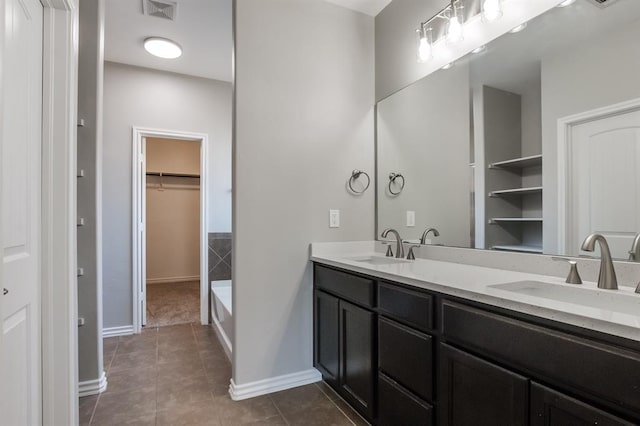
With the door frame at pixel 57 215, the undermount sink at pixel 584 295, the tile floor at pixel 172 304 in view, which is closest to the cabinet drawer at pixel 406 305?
the undermount sink at pixel 584 295

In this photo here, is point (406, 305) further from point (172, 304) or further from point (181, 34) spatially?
point (172, 304)

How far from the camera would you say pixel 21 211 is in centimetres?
122

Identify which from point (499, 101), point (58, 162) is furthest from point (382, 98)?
point (58, 162)

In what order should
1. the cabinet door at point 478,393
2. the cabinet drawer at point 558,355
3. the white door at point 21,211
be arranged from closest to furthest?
the cabinet drawer at point 558,355 → the cabinet door at point 478,393 → the white door at point 21,211

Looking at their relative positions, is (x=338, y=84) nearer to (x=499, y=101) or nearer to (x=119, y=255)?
(x=499, y=101)

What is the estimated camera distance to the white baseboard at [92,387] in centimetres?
204

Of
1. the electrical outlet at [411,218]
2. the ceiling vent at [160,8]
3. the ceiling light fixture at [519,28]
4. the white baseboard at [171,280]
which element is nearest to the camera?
the ceiling light fixture at [519,28]

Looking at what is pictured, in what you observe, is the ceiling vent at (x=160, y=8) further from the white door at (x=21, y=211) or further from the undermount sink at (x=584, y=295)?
the undermount sink at (x=584, y=295)

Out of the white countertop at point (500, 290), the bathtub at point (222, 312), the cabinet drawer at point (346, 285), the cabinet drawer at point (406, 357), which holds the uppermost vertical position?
the white countertop at point (500, 290)

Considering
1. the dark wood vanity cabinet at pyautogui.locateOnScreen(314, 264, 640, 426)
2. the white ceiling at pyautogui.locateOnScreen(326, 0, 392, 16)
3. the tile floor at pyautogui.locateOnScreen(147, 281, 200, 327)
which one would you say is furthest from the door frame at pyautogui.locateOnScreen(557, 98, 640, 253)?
the tile floor at pyautogui.locateOnScreen(147, 281, 200, 327)

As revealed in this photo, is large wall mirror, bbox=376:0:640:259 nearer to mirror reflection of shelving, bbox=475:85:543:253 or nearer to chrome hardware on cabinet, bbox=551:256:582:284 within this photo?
mirror reflection of shelving, bbox=475:85:543:253

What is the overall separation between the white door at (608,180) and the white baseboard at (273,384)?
172 cm

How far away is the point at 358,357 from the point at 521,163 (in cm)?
128

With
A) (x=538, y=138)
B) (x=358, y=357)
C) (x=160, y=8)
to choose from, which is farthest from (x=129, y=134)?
(x=538, y=138)
